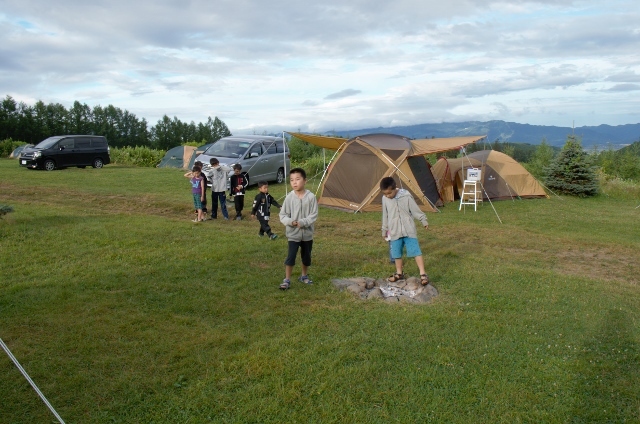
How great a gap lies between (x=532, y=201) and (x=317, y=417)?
13.6 metres

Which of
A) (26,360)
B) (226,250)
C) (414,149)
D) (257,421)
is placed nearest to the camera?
(257,421)

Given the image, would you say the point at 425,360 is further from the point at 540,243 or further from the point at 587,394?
the point at 540,243

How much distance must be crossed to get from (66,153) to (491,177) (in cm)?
1722

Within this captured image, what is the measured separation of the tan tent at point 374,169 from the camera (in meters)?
12.8

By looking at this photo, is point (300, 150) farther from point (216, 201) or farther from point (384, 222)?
point (384, 222)

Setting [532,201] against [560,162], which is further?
[560,162]

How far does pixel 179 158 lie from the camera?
26.5 meters

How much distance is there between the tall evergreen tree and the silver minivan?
935 centimetres

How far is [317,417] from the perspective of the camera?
3.68 meters

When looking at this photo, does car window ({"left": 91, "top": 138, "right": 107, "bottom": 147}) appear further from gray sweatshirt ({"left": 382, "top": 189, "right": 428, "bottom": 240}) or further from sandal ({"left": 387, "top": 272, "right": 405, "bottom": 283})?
sandal ({"left": 387, "top": 272, "right": 405, "bottom": 283})

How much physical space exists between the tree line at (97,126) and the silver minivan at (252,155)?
24.9 m

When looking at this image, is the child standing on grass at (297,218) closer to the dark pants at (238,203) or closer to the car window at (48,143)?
the dark pants at (238,203)

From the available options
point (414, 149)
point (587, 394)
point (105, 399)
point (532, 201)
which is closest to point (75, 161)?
point (414, 149)


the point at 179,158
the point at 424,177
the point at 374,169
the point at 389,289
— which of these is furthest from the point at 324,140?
the point at 179,158
